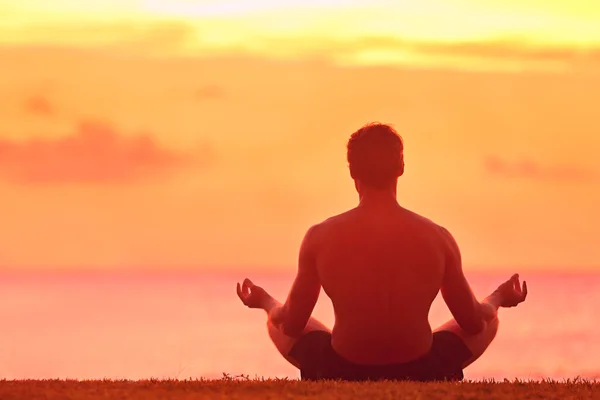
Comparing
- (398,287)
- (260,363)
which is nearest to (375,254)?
(398,287)

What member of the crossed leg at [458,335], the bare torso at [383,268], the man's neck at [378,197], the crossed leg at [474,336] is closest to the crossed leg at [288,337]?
the crossed leg at [458,335]

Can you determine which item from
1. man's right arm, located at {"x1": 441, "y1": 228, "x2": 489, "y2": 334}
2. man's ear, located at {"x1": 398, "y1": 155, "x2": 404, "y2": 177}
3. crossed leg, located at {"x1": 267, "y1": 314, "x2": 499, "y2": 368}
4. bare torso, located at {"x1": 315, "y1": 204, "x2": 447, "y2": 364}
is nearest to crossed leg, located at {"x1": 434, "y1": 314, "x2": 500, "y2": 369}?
crossed leg, located at {"x1": 267, "y1": 314, "x2": 499, "y2": 368}

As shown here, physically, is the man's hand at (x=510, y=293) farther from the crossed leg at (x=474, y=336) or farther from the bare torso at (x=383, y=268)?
the bare torso at (x=383, y=268)

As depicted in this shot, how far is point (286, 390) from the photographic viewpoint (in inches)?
439

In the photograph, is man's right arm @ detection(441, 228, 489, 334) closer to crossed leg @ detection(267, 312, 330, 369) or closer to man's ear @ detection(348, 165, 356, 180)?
man's ear @ detection(348, 165, 356, 180)

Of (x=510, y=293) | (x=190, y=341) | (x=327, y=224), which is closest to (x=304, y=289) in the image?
(x=327, y=224)

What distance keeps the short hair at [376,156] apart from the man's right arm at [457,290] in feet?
2.09

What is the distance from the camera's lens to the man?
11906 millimetres

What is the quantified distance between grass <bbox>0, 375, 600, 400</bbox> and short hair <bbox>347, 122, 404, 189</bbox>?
1.57 m

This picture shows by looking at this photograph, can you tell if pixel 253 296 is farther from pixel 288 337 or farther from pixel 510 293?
pixel 510 293

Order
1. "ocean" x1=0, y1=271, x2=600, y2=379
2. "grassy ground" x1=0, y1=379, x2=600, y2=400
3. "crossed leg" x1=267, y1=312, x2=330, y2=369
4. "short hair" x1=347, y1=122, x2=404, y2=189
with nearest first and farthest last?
"grassy ground" x1=0, y1=379, x2=600, y2=400
"short hair" x1=347, y1=122, x2=404, y2=189
"crossed leg" x1=267, y1=312, x2=330, y2=369
"ocean" x1=0, y1=271, x2=600, y2=379

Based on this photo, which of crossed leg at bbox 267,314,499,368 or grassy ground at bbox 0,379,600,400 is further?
crossed leg at bbox 267,314,499,368

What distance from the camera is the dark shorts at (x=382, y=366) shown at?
476 inches

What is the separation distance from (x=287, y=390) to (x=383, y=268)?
135 centimetres
